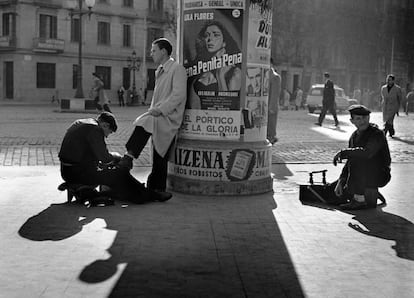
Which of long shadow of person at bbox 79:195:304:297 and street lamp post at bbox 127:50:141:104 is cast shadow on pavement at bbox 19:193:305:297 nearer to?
long shadow of person at bbox 79:195:304:297

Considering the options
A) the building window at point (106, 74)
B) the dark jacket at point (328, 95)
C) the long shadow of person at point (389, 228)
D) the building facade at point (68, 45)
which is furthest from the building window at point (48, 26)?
the long shadow of person at point (389, 228)

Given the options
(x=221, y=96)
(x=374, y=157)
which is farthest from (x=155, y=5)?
(x=374, y=157)

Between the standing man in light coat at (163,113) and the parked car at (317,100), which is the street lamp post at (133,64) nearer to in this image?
the parked car at (317,100)

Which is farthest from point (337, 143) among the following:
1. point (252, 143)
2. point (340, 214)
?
point (340, 214)

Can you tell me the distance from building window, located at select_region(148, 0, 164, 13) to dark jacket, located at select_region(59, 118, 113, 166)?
49.2 m

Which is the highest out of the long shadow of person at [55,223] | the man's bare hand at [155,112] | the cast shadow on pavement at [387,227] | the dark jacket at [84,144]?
the man's bare hand at [155,112]

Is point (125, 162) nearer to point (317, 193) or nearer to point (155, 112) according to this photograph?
point (155, 112)

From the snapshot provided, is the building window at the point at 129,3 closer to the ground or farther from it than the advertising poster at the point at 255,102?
farther from it

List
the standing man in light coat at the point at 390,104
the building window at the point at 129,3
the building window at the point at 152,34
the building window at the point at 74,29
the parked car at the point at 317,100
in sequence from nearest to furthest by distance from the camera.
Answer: the standing man in light coat at the point at 390,104
the parked car at the point at 317,100
the building window at the point at 74,29
the building window at the point at 129,3
the building window at the point at 152,34

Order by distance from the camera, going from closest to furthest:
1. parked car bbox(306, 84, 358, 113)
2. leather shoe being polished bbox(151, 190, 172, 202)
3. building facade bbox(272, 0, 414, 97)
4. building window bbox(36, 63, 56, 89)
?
1. leather shoe being polished bbox(151, 190, 172, 202)
2. parked car bbox(306, 84, 358, 113)
3. building window bbox(36, 63, 56, 89)
4. building facade bbox(272, 0, 414, 97)

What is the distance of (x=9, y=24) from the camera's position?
4697cm

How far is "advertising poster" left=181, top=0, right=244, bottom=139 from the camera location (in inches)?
303

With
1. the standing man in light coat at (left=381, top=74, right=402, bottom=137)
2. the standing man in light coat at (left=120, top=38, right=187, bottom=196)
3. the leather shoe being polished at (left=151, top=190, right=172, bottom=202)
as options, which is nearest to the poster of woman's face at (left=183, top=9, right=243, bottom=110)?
the standing man in light coat at (left=120, top=38, right=187, bottom=196)

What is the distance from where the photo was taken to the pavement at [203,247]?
4.21 metres
